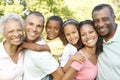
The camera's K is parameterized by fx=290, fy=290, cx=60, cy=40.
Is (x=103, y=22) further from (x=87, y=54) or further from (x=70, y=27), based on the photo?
(x=70, y=27)

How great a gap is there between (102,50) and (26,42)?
0.96 meters

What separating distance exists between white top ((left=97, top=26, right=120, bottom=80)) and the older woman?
38.9 inches

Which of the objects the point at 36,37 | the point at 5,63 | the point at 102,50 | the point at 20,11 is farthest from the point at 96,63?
the point at 20,11

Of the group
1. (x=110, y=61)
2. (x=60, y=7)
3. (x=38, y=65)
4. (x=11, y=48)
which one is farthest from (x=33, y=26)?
(x=60, y=7)

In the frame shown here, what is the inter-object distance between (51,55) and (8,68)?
550 mm

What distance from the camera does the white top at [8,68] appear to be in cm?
349

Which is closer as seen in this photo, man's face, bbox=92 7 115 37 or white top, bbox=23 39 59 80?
white top, bbox=23 39 59 80

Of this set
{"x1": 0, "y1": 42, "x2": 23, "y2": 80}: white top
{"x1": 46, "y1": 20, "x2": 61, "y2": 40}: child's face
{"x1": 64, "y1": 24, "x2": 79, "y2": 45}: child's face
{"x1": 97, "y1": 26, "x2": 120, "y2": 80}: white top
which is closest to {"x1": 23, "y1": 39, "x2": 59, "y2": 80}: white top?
{"x1": 0, "y1": 42, "x2": 23, "y2": 80}: white top

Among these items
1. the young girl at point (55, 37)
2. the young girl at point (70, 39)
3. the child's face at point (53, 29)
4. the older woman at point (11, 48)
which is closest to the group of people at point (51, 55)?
the older woman at point (11, 48)

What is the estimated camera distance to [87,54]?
3.61 metres

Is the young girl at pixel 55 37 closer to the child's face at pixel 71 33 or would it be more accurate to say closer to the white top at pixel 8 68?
the child's face at pixel 71 33

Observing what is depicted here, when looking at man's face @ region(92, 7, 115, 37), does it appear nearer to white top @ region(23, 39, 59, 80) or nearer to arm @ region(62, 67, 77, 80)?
arm @ region(62, 67, 77, 80)

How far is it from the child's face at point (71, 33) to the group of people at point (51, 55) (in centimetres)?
30

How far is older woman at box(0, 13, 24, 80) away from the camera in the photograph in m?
3.50
